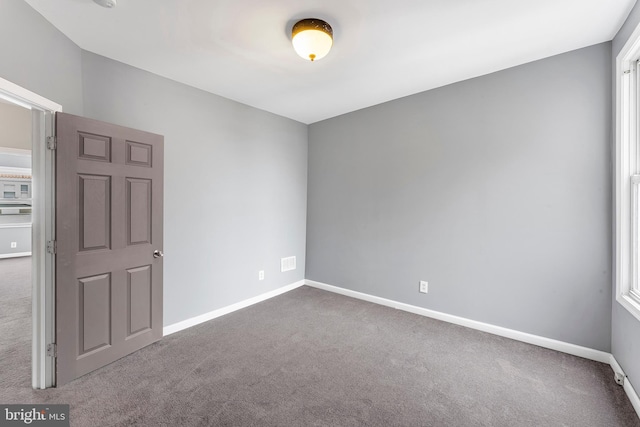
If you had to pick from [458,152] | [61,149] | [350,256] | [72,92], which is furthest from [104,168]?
[458,152]

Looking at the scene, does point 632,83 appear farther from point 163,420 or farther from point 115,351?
point 115,351

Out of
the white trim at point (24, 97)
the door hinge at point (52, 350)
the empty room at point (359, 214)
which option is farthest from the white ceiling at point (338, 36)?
the door hinge at point (52, 350)

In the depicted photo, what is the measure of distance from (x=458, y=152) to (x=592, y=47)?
4.48 ft

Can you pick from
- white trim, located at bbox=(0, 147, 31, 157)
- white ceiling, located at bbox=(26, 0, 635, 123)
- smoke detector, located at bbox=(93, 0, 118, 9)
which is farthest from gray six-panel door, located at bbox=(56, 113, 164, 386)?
white trim, located at bbox=(0, 147, 31, 157)

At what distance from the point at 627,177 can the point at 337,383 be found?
9.14 feet

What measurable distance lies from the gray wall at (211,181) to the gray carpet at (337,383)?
658 mm

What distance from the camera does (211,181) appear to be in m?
3.32

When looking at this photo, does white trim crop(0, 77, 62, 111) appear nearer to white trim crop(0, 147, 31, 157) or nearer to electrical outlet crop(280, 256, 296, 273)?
electrical outlet crop(280, 256, 296, 273)

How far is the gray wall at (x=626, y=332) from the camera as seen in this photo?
196cm

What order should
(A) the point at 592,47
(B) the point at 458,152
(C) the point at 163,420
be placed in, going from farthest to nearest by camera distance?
1. (B) the point at 458,152
2. (A) the point at 592,47
3. (C) the point at 163,420

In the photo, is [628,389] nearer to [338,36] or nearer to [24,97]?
[338,36]

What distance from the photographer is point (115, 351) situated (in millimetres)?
2412

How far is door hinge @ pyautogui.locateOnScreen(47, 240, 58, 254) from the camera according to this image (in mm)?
2053

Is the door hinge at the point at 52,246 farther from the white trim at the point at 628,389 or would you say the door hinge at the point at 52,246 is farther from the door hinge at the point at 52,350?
the white trim at the point at 628,389
